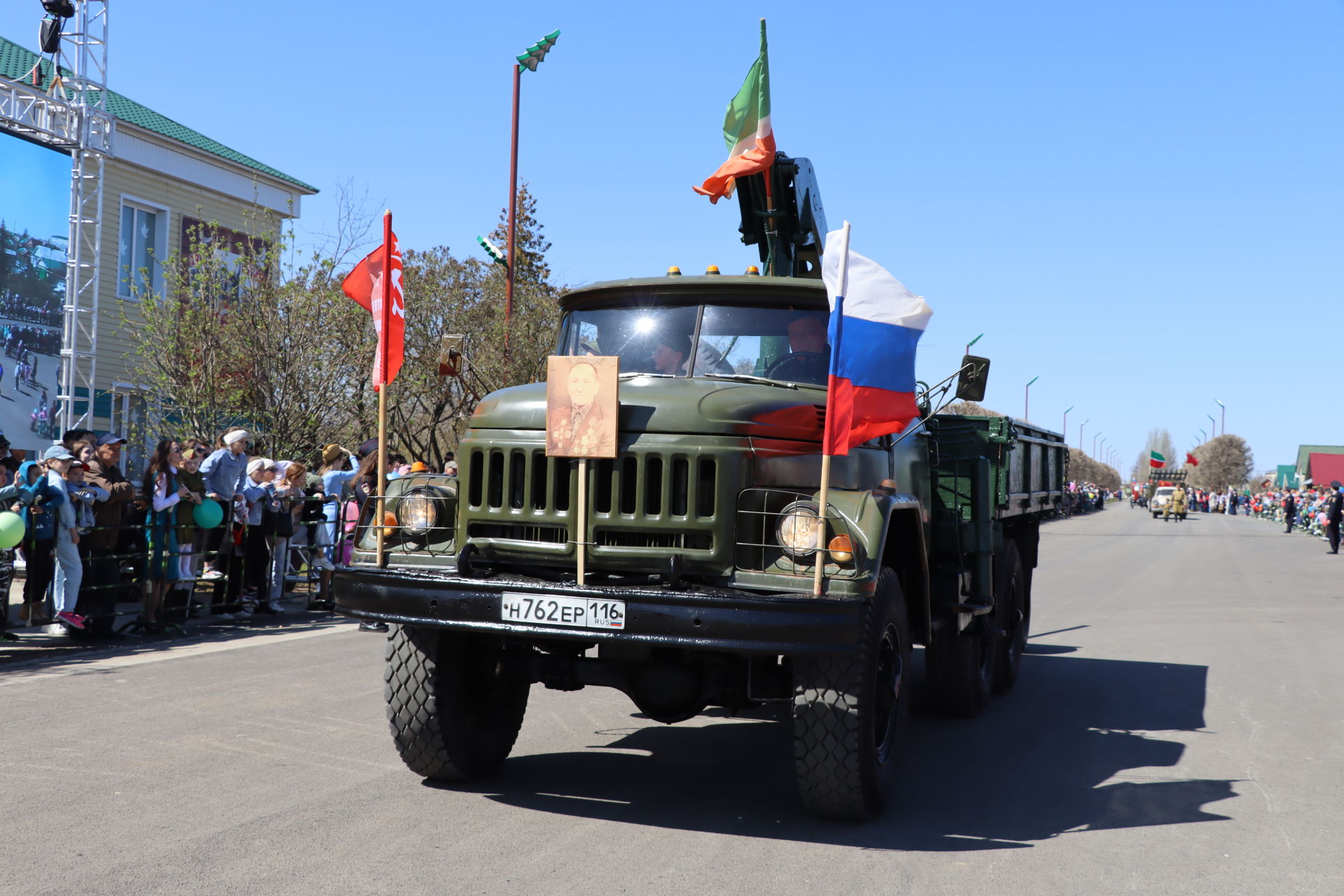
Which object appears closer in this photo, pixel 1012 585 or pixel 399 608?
pixel 399 608

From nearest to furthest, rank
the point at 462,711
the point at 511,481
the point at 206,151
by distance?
1. the point at 511,481
2. the point at 462,711
3. the point at 206,151

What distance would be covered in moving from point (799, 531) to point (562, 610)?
41.1 inches

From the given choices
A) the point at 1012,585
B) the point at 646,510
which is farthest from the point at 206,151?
the point at 646,510

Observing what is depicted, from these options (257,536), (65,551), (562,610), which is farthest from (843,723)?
(257,536)

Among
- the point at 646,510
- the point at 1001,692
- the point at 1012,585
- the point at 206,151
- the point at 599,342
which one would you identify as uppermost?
the point at 206,151

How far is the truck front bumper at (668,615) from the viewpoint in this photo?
4574mm

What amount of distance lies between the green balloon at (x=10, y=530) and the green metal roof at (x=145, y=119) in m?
15.6

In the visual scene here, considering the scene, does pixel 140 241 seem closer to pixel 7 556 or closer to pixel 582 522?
pixel 7 556

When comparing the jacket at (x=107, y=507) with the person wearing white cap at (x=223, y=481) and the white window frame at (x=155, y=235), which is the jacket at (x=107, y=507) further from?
the white window frame at (x=155, y=235)

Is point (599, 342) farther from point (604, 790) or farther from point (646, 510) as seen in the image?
point (604, 790)

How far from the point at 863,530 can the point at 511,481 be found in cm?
157

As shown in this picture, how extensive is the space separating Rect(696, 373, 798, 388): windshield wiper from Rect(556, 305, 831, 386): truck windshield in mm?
15

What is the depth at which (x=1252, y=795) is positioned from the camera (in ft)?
19.4

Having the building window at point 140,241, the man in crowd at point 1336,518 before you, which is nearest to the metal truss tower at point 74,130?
the building window at point 140,241
